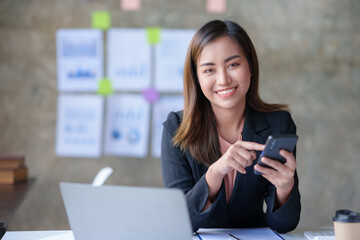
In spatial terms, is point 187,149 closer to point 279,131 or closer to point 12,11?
point 279,131

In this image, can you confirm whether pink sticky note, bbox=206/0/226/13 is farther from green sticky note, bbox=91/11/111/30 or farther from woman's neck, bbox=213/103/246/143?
woman's neck, bbox=213/103/246/143

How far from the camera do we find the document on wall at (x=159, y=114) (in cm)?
310

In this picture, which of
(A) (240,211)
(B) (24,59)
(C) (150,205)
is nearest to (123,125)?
(B) (24,59)

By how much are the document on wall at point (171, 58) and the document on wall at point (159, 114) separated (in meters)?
0.07

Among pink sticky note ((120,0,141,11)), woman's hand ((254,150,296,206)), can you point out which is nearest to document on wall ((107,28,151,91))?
pink sticky note ((120,0,141,11))

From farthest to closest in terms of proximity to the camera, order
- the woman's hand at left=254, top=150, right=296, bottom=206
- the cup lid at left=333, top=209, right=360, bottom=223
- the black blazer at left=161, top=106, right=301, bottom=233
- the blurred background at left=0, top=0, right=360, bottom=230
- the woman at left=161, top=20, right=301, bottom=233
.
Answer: the blurred background at left=0, top=0, right=360, bottom=230
the black blazer at left=161, top=106, right=301, bottom=233
the woman at left=161, top=20, right=301, bottom=233
the woman's hand at left=254, top=150, right=296, bottom=206
the cup lid at left=333, top=209, right=360, bottom=223

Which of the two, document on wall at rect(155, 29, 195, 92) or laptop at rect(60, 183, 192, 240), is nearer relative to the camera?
laptop at rect(60, 183, 192, 240)

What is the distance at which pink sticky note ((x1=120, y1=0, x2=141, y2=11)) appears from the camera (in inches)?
120

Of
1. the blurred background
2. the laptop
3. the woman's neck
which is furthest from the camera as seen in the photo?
the blurred background

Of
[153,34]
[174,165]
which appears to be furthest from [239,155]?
[153,34]

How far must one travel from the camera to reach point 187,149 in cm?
170

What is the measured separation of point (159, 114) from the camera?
10.2 ft

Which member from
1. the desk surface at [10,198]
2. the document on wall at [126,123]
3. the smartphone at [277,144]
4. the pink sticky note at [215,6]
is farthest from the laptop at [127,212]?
the pink sticky note at [215,6]

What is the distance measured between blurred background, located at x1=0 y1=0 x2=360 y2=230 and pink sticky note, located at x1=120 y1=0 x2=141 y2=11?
0.03 m
